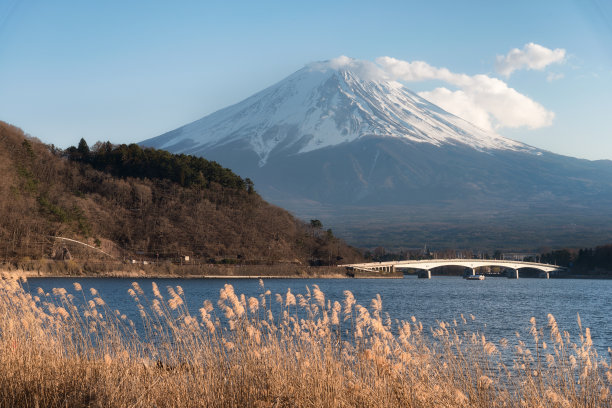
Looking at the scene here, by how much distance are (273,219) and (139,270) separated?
25.7m

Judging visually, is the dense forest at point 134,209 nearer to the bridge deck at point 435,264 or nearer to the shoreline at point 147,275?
the shoreline at point 147,275

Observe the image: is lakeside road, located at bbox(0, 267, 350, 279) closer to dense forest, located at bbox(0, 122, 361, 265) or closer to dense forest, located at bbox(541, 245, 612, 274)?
dense forest, located at bbox(0, 122, 361, 265)

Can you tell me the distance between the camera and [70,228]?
66500 millimetres

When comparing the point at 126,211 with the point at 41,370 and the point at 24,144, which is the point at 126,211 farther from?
the point at 41,370

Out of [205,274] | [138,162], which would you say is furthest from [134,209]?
[205,274]

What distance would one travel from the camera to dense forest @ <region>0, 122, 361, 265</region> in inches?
2569

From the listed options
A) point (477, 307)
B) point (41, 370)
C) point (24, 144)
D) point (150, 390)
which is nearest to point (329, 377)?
point (150, 390)

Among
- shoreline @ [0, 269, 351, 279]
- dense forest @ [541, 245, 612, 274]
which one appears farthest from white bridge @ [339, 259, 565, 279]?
shoreline @ [0, 269, 351, 279]

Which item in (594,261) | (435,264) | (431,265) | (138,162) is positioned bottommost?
(431,265)

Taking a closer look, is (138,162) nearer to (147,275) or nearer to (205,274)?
(205,274)

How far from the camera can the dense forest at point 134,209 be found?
65250mm

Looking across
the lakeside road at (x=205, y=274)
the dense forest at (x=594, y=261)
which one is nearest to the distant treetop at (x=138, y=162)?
the lakeside road at (x=205, y=274)

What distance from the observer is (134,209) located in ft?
260

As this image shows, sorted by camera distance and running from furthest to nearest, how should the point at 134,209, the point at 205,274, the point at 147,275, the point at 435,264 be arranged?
the point at 435,264, the point at 134,209, the point at 205,274, the point at 147,275
